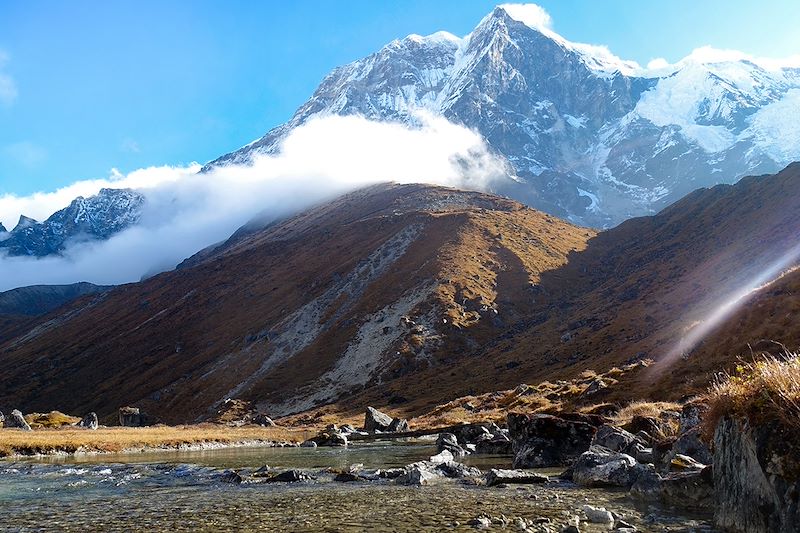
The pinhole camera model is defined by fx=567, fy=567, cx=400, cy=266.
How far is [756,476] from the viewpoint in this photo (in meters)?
12.4

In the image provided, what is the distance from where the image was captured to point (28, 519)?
821 inches

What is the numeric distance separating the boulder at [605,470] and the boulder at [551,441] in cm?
788

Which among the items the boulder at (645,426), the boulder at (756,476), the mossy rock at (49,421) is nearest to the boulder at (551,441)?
the boulder at (645,426)

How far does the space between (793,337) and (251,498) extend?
1827 inches

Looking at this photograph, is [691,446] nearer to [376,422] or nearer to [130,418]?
[376,422]

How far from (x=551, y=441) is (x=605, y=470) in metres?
10.8

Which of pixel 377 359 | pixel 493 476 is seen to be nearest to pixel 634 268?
pixel 377 359

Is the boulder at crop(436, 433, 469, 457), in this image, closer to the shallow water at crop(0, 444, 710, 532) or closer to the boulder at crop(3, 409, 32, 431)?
the shallow water at crop(0, 444, 710, 532)

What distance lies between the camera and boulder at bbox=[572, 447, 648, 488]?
80.8ft

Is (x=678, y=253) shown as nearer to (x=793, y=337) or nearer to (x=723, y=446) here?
(x=793, y=337)

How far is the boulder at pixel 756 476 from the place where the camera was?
36.5 ft

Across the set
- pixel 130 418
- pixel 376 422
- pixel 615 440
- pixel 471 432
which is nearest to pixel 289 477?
pixel 615 440

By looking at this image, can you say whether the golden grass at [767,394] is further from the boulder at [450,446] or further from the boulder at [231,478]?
the boulder at [450,446]

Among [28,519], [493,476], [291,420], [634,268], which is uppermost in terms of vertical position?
[634,268]
